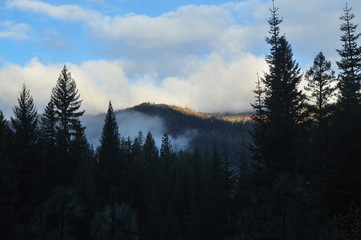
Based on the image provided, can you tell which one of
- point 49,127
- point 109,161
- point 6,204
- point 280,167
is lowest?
point 6,204

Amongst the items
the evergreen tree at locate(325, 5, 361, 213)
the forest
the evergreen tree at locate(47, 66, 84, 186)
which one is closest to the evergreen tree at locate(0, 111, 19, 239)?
the forest

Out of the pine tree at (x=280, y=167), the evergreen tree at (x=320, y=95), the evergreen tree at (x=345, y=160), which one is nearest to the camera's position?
the pine tree at (x=280, y=167)

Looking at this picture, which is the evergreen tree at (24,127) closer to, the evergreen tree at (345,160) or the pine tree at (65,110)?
the pine tree at (65,110)

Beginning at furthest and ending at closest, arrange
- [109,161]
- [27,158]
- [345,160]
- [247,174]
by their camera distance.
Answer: [109,161] → [247,174] → [27,158] → [345,160]

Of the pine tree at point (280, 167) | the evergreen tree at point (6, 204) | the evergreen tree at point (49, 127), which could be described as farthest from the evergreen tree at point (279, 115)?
the evergreen tree at point (49, 127)

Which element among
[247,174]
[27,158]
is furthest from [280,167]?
[27,158]

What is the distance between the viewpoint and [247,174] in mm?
35531

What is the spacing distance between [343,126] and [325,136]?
22.8 ft

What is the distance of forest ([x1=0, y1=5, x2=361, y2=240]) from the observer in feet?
26.0

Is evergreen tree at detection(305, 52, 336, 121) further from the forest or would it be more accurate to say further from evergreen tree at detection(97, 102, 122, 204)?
evergreen tree at detection(97, 102, 122, 204)

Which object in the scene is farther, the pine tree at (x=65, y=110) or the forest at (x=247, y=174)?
the pine tree at (x=65, y=110)

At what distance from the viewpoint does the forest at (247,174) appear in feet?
26.0

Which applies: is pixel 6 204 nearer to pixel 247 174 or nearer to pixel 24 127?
pixel 24 127

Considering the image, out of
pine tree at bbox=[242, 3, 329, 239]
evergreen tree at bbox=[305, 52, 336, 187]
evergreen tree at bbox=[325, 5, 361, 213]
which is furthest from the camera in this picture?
evergreen tree at bbox=[305, 52, 336, 187]
